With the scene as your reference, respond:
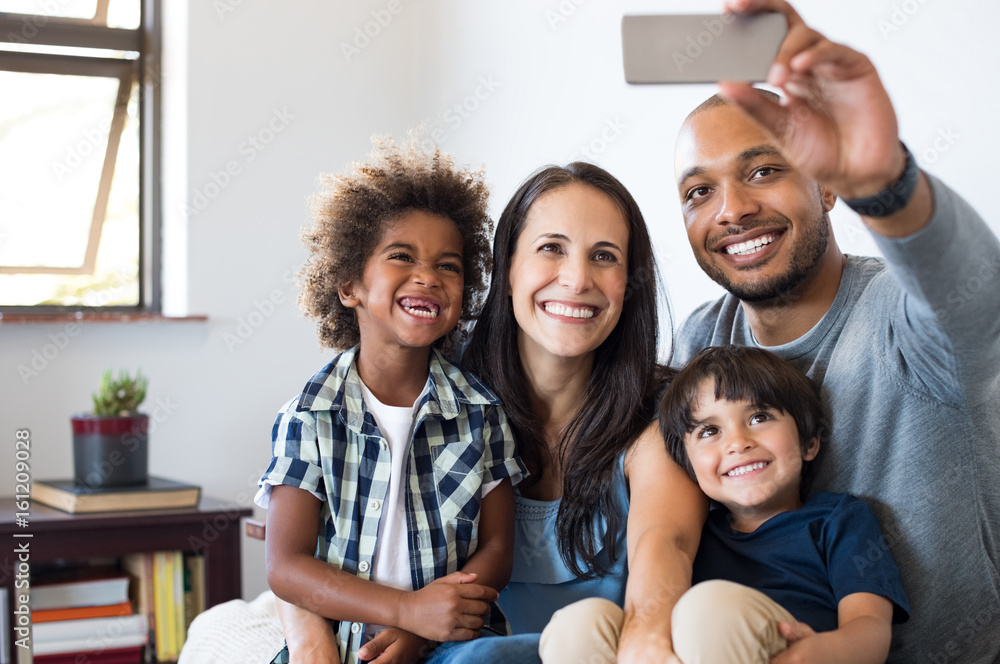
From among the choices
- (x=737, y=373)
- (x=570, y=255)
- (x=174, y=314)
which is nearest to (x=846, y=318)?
(x=737, y=373)

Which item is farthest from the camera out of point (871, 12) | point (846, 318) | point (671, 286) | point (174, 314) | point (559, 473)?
point (174, 314)

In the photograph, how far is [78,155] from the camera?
3025 millimetres

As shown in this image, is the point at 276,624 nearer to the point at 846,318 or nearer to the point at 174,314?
the point at 846,318

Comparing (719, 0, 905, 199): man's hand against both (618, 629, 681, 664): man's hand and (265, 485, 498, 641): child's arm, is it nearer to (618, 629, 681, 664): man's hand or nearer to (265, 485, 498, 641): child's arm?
(618, 629, 681, 664): man's hand

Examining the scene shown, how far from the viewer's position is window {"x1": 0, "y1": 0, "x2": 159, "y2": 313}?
9.65 ft

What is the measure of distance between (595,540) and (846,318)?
491mm

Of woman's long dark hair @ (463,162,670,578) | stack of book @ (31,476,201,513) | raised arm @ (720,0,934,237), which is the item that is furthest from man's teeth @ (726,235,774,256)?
stack of book @ (31,476,201,513)

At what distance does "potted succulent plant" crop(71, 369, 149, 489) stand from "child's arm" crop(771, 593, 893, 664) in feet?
5.81

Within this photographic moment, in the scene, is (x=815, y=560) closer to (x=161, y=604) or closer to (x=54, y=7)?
(x=161, y=604)

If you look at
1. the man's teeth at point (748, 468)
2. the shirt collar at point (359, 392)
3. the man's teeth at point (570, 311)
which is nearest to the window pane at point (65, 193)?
the shirt collar at point (359, 392)

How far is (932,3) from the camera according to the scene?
4.90ft

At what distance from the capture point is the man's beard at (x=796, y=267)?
141 centimetres

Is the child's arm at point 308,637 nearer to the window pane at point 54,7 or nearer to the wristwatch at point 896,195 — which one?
the wristwatch at point 896,195

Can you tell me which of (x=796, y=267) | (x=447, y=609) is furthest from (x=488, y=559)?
(x=796, y=267)
